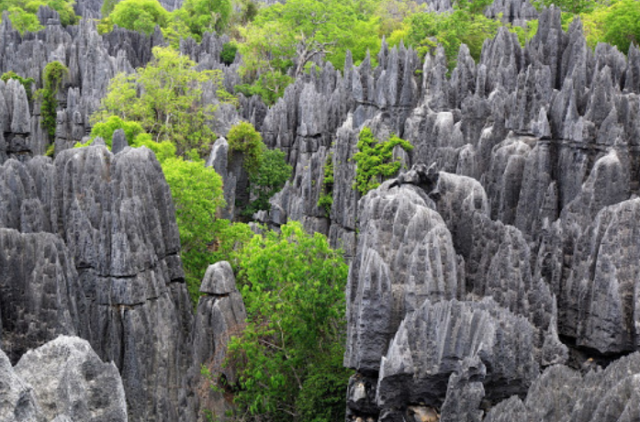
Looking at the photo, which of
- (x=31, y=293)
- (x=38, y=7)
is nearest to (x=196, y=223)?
(x=31, y=293)

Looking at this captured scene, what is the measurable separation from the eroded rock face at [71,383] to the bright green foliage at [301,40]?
64.5 meters

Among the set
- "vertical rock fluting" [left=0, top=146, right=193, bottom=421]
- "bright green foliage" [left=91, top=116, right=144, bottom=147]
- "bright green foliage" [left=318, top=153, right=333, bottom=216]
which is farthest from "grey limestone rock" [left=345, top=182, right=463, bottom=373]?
"bright green foliage" [left=91, top=116, right=144, bottom=147]

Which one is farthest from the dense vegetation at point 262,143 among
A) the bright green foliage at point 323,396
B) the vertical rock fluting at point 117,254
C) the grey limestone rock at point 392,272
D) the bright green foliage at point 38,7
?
the grey limestone rock at point 392,272

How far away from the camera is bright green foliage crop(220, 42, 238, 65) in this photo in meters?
89.1

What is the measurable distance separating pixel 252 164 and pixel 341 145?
9.43 meters

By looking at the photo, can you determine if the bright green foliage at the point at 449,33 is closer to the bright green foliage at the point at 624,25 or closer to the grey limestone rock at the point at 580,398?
the bright green foliage at the point at 624,25

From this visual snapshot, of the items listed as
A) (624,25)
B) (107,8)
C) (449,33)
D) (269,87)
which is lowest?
(269,87)

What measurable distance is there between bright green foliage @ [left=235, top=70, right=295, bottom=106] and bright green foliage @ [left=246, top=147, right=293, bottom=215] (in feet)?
54.0

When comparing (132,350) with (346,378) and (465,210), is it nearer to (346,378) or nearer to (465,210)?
(346,378)

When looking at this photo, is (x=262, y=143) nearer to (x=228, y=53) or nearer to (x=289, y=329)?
(x=289, y=329)

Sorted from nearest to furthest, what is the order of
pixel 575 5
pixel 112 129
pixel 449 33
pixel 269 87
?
pixel 112 129, pixel 449 33, pixel 575 5, pixel 269 87

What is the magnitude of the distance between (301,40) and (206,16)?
33.2m

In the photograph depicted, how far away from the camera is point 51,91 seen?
227 feet

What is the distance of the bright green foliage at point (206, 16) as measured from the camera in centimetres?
10300
